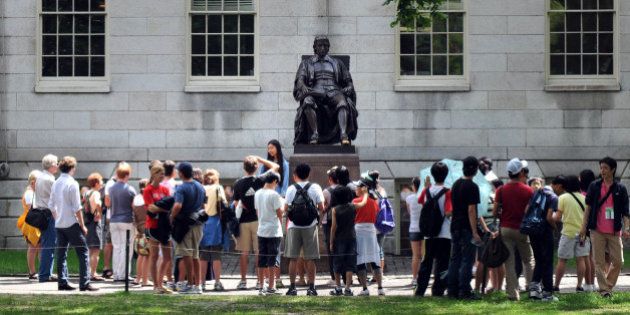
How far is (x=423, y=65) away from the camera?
29891 mm

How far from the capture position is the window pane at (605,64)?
29984 millimetres

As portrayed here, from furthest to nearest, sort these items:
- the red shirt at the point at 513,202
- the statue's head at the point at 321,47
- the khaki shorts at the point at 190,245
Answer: the statue's head at the point at 321,47 → the khaki shorts at the point at 190,245 → the red shirt at the point at 513,202

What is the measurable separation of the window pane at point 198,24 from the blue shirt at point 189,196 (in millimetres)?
9696

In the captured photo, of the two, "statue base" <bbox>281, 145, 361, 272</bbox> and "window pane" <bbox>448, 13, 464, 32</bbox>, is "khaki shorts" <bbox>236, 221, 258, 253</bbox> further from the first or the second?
"window pane" <bbox>448, 13, 464, 32</bbox>

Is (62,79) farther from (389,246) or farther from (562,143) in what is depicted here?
(562,143)

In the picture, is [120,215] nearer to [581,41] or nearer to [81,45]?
[81,45]

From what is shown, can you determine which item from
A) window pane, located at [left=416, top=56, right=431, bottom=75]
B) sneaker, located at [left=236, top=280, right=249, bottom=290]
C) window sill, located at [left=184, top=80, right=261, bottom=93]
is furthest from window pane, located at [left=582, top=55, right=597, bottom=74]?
sneaker, located at [left=236, top=280, right=249, bottom=290]

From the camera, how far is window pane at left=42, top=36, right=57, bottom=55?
98.4 ft

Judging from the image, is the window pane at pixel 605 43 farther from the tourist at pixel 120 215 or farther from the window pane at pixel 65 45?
the tourist at pixel 120 215

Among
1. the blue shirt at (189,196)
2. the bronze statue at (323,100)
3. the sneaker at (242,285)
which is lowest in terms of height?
the sneaker at (242,285)

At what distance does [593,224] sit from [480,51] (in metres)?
10.8

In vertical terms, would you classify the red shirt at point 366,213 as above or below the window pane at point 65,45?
below

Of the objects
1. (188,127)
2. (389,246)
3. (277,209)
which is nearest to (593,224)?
(277,209)

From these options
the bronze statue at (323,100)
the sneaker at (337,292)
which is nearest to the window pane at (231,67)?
the bronze statue at (323,100)
